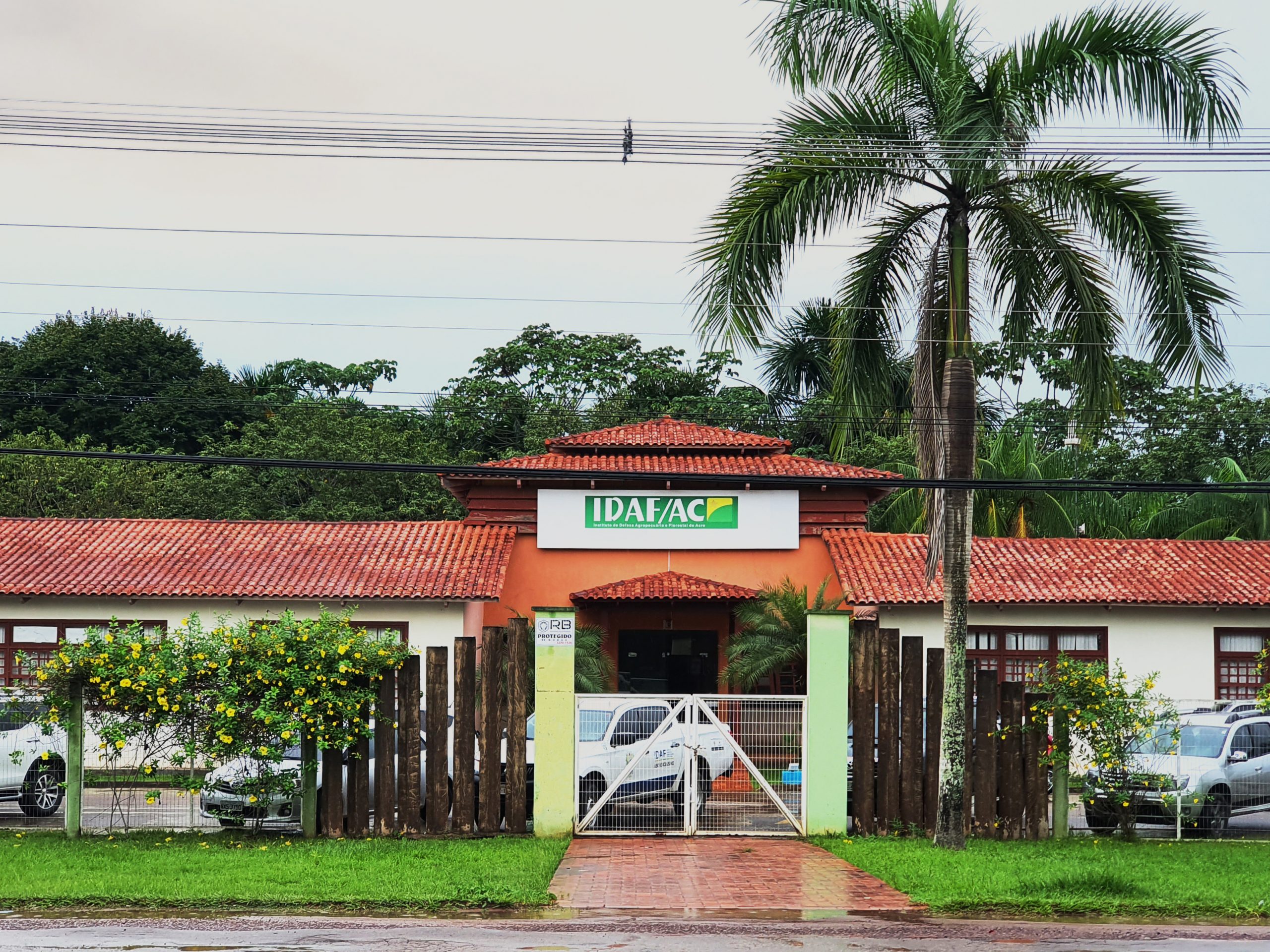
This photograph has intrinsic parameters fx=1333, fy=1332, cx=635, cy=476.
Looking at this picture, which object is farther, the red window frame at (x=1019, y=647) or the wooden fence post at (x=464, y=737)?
the red window frame at (x=1019, y=647)

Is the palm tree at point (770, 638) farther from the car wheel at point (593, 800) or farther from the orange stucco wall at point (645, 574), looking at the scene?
the car wheel at point (593, 800)

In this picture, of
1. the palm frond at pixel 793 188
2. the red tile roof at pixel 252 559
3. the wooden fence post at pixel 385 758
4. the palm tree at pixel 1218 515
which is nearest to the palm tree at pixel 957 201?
the palm frond at pixel 793 188

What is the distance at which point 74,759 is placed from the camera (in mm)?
15164

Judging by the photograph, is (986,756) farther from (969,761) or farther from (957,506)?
(957,506)

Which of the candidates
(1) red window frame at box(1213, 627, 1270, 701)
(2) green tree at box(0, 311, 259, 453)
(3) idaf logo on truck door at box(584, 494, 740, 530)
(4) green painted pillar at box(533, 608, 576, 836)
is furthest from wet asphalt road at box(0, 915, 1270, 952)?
(2) green tree at box(0, 311, 259, 453)

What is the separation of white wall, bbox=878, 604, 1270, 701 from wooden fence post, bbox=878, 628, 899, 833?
933cm

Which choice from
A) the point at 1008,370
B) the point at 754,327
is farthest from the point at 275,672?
the point at 1008,370

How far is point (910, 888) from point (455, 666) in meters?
6.03

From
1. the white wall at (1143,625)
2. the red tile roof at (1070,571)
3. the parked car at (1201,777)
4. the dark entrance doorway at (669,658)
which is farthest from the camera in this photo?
the dark entrance doorway at (669,658)

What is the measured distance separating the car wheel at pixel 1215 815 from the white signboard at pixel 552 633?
315 inches

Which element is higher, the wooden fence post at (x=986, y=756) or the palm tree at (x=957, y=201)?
the palm tree at (x=957, y=201)

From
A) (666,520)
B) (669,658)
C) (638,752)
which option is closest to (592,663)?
(669,658)

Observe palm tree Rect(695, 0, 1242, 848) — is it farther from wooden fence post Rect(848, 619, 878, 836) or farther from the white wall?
the white wall

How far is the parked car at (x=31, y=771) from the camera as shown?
16234 millimetres
